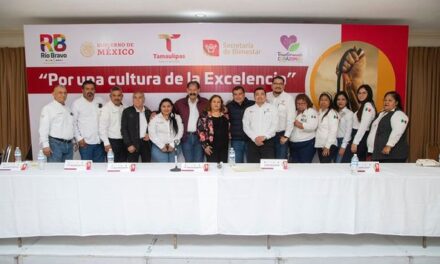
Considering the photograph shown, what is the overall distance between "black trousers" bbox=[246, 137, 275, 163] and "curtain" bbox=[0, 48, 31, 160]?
12.2 ft

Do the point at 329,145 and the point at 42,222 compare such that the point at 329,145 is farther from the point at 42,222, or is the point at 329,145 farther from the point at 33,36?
the point at 33,36

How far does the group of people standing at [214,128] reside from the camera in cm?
382

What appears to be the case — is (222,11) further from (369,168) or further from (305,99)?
(369,168)

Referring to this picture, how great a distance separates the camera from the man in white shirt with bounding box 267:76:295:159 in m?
4.08

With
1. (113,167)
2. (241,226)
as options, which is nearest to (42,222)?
(113,167)

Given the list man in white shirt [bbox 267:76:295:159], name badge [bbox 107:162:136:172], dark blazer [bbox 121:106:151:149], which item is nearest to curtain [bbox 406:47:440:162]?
man in white shirt [bbox 267:76:295:159]

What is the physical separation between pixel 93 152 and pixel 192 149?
1.21m

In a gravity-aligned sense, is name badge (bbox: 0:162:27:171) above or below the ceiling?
below

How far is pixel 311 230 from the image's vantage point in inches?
104

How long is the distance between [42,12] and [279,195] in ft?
12.2

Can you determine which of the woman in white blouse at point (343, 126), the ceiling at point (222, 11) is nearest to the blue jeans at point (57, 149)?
the ceiling at point (222, 11)

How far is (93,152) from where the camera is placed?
416 cm

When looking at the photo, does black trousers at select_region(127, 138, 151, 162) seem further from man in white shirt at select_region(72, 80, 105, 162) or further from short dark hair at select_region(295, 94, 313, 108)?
short dark hair at select_region(295, 94, 313, 108)

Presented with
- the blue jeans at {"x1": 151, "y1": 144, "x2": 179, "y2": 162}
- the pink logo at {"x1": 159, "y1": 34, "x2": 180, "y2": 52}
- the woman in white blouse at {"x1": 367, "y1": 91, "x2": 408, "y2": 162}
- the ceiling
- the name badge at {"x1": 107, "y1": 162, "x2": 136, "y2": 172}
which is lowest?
the blue jeans at {"x1": 151, "y1": 144, "x2": 179, "y2": 162}
